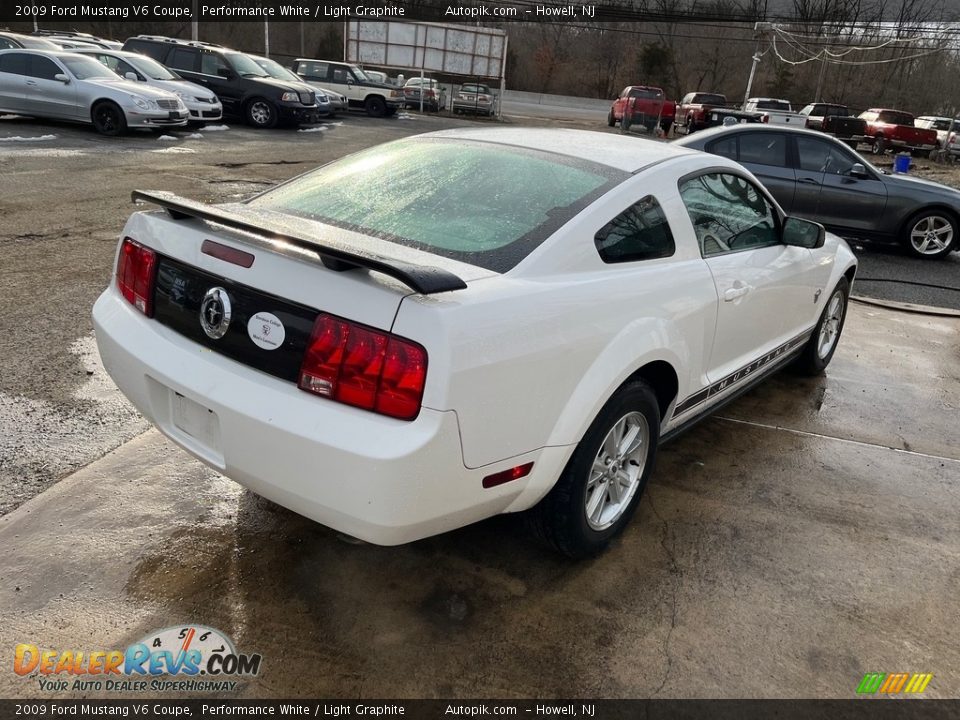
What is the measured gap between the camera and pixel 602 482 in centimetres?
278

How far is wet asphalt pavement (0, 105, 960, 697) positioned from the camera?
229 cm

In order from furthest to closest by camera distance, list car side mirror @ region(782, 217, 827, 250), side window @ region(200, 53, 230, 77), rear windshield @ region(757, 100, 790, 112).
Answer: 1. rear windshield @ region(757, 100, 790, 112)
2. side window @ region(200, 53, 230, 77)
3. car side mirror @ region(782, 217, 827, 250)

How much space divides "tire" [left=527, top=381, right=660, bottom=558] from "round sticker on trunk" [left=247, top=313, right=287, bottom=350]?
1051mm

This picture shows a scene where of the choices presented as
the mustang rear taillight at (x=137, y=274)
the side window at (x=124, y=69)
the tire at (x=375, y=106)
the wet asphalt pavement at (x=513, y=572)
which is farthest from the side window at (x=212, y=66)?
the mustang rear taillight at (x=137, y=274)

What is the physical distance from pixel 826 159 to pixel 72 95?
1280 cm

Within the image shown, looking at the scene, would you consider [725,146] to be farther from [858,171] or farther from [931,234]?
[931,234]

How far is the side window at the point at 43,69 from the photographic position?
44.7 feet

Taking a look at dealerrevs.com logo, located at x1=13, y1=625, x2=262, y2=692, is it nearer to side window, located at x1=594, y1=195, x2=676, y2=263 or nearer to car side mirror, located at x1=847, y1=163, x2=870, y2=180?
side window, located at x1=594, y1=195, x2=676, y2=263

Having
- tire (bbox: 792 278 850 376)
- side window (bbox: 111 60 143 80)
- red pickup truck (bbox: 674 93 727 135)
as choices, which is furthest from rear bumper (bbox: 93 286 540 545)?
red pickup truck (bbox: 674 93 727 135)

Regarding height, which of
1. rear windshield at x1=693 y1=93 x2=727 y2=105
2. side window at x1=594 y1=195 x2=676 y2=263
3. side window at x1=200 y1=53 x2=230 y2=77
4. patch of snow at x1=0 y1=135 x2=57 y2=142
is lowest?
patch of snow at x1=0 y1=135 x2=57 y2=142

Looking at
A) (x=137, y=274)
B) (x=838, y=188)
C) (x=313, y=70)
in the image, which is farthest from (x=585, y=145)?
(x=313, y=70)

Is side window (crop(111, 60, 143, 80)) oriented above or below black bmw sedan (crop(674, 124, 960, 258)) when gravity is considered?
above

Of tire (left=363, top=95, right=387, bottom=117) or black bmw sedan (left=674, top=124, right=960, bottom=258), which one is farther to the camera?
tire (left=363, top=95, right=387, bottom=117)

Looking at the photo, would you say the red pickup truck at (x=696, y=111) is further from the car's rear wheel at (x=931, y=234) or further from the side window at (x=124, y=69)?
the car's rear wheel at (x=931, y=234)
